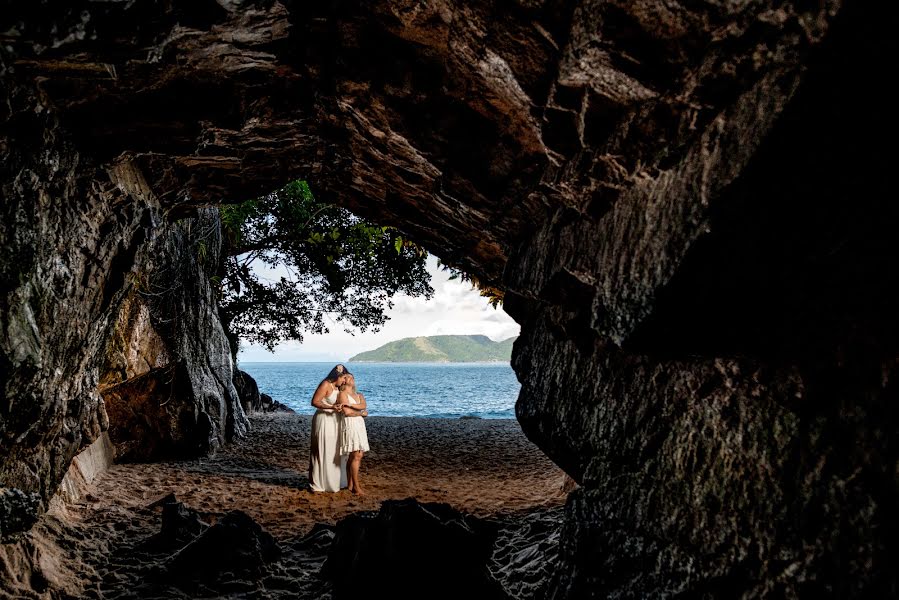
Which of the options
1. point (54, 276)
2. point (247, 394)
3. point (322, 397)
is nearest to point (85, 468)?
point (322, 397)

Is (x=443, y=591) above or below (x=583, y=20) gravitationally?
below

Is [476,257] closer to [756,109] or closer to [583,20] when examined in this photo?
[583,20]

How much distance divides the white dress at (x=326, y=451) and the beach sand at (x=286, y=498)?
0.24 metres

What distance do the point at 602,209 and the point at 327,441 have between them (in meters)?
6.55

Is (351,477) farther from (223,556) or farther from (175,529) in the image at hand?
(223,556)

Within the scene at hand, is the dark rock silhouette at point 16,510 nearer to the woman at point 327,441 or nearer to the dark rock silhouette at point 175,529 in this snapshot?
the dark rock silhouette at point 175,529

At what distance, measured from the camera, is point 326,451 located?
860 centimetres

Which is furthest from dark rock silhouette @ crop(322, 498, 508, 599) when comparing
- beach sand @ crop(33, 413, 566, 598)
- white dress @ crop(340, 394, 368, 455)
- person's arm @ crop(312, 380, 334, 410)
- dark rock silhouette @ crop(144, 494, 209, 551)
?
person's arm @ crop(312, 380, 334, 410)

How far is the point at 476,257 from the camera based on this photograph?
287 inches

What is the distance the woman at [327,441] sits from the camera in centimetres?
855

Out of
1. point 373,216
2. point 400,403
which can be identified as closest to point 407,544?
point 373,216

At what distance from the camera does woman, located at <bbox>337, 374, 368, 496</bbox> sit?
8.49 m

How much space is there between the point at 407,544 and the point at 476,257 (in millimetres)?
3908

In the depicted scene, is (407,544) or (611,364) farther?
(407,544)
